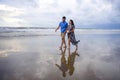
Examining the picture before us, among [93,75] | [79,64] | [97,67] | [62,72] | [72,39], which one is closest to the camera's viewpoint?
[93,75]

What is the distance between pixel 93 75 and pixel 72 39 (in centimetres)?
716

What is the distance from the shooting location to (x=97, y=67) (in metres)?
8.62

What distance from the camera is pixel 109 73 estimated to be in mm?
7648

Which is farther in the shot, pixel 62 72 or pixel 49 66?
pixel 49 66

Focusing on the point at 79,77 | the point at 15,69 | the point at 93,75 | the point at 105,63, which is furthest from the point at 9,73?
the point at 105,63

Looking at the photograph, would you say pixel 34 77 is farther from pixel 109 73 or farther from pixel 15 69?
pixel 109 73

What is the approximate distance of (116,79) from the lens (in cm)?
684

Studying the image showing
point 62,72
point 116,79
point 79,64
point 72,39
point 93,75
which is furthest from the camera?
Result: point 72,39

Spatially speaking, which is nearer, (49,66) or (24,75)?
(24,75)

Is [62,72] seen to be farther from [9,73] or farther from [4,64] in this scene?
[4,64]

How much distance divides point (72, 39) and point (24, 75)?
7571 mm

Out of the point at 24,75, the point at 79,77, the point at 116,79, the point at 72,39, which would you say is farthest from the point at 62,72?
the point at 72,39

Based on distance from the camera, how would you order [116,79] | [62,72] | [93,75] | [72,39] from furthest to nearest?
[72,39] → [62,72] → [93,75] → [116,79]

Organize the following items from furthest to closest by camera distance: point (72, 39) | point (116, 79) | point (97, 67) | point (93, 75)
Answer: point (72, 39) → point (97, 67) → point (93, 75) → point (116, 79)
